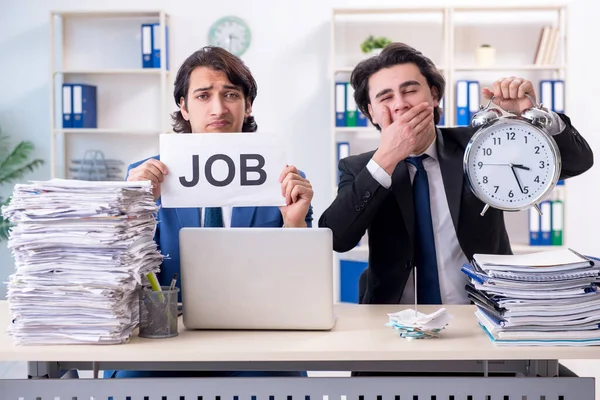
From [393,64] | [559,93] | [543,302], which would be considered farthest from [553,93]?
[543,302]

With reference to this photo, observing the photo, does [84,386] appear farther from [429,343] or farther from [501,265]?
[501,265]

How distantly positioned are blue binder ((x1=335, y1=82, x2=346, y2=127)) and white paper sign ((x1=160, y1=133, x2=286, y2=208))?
317cm

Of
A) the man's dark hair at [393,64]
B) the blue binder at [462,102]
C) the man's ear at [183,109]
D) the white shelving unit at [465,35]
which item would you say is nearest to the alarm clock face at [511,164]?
the man's dark hair at [393,64]

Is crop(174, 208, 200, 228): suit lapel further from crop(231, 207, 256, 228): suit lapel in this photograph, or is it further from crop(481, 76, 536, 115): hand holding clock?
crop(481, 76, 536, 115): hand holding clock

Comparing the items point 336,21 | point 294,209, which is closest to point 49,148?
point 336,21

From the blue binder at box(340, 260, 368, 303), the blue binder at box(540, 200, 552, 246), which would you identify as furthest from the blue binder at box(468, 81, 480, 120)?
the blue binder at box(340, 260, 368, 303)

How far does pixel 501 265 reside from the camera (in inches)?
63.9

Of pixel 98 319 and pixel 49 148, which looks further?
pixel 49 148

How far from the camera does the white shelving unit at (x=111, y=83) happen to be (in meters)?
5.15

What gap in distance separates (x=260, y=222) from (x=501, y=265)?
84cm

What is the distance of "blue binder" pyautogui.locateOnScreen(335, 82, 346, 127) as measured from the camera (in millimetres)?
4816

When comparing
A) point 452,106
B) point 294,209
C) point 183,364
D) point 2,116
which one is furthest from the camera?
A: point 2,116

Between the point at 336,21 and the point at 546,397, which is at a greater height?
the point at 336,21

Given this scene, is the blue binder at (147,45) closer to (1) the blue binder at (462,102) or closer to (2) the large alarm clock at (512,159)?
(1) the blue binder at (462,102)
